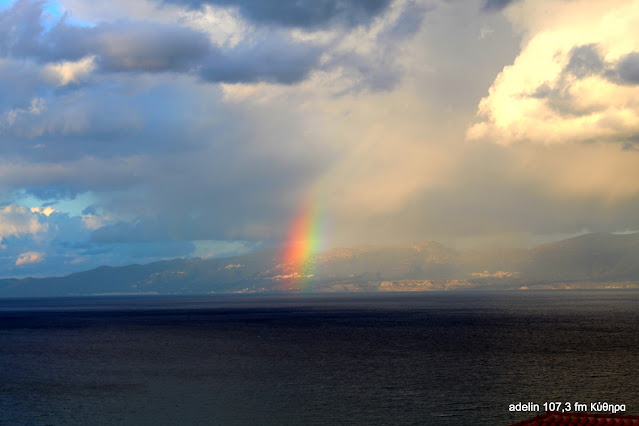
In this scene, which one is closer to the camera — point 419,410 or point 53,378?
point 419,410

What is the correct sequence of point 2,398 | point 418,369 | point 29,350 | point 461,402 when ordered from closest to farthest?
point 461,402
point 2,398
point 418,369
point 29,350

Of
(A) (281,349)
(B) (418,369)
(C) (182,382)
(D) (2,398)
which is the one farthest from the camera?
(A) (281,349)

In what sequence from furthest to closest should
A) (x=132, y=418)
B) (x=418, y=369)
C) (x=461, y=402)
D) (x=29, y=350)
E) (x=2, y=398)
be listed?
(x=29, y=350) → (x=418, y=369) → (x=2, y=398) → (x=461, y=402) → (x=132, y=418)

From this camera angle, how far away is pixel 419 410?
74938mm

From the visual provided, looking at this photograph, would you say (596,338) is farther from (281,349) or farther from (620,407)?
(620,407)

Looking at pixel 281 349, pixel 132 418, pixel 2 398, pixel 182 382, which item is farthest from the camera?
pixel 281 349

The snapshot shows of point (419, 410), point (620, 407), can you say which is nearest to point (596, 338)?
point (620, 407)

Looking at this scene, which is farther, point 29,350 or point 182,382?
point 29,350

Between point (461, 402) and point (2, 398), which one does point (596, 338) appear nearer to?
point (461, 402)

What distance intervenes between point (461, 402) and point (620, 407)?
63.4 feet

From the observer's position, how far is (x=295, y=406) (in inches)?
3100

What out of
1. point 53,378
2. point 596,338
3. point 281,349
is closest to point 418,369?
point 281,349

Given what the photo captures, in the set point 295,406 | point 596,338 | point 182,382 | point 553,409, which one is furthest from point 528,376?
point 596,338

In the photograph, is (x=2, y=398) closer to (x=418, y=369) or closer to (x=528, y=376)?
(x=418, y=369)
